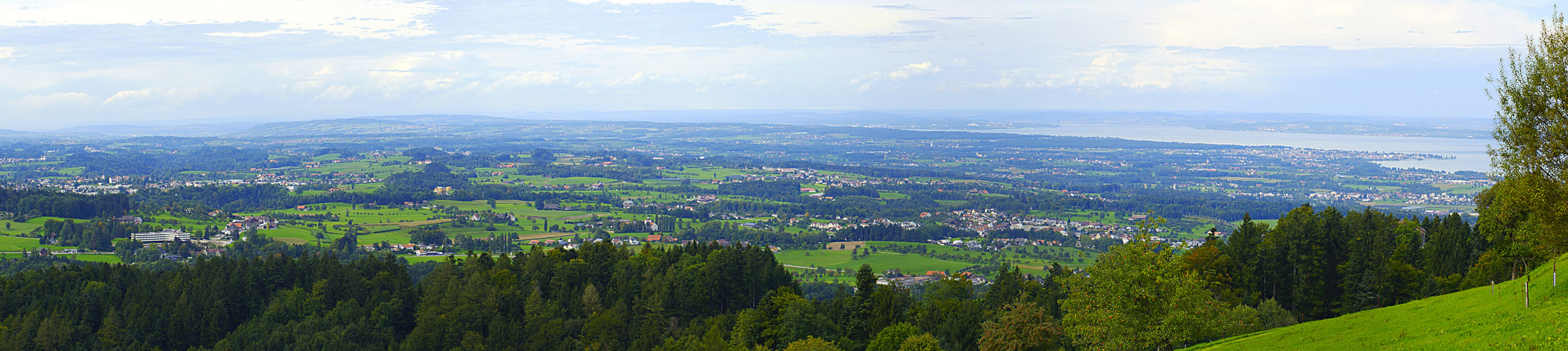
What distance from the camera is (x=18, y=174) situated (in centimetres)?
13638

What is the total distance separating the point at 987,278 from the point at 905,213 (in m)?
45.3

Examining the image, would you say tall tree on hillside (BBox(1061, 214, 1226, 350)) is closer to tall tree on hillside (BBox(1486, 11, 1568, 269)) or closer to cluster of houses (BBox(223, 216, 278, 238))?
tall tree on hillside (BBox(1486, 11, 1568, 269))

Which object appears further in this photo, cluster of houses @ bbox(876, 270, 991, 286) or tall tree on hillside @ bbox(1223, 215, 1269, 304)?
cluster of houses @ bbox(876, 270, 991, 286)

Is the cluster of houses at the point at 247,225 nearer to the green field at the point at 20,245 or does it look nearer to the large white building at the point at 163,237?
the large white building at the point at 163,237

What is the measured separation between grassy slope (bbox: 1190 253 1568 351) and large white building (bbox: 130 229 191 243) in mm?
79820

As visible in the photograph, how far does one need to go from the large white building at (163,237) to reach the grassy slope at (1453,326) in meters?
79.8

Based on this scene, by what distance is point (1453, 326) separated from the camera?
1773 centimetres

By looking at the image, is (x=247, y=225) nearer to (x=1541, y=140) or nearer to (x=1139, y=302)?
(x=1139, y=302)

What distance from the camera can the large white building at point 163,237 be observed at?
73.7 metres

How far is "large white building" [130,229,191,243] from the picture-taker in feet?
242

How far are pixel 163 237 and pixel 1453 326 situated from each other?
287 ft

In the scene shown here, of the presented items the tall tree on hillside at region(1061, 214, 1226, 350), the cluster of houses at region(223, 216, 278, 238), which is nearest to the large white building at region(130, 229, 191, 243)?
the cluster of houses at region(223, 216, 278, 238)

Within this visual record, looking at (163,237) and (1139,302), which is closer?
(1139,302)

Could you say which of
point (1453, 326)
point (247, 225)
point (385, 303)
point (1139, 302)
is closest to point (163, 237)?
point (247, 225)
